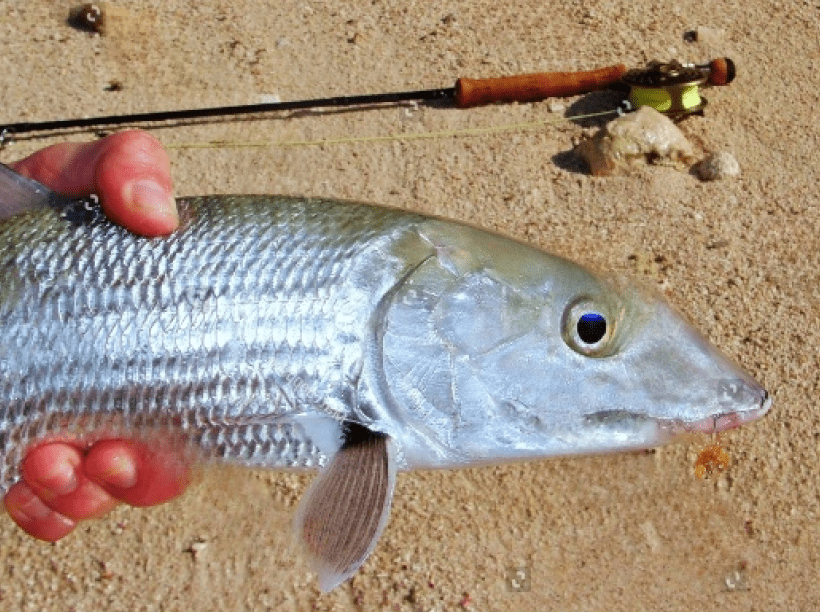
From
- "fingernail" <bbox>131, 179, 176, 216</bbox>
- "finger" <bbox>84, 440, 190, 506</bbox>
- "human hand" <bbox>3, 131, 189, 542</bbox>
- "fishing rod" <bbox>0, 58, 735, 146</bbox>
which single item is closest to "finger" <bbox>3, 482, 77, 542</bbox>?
"human hand" <bbox>3, 131, 189, 542</bbox>

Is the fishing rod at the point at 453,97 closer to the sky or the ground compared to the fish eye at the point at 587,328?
closer to the ground

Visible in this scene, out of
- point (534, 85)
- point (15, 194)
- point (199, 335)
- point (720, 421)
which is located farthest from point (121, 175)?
point (534, 85)

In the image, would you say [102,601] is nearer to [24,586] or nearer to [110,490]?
[24,586]

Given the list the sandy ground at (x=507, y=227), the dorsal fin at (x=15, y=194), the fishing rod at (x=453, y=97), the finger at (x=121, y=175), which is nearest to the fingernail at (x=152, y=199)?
the finger at (x=121, y=175)

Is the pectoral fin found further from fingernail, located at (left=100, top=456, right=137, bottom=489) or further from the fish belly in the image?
fingernail, located at (left=100, top=456, right=137, bottom=489)

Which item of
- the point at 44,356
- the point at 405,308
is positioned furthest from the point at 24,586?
the point at 405,308

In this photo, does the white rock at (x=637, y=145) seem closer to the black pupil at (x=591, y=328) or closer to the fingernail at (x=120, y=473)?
the black pupil at (x=591, y=328)

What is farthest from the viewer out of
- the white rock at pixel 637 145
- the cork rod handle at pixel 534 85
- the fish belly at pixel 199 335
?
the cork rod handle at pixel 534 85

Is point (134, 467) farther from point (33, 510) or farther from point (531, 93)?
point (531, 93)
